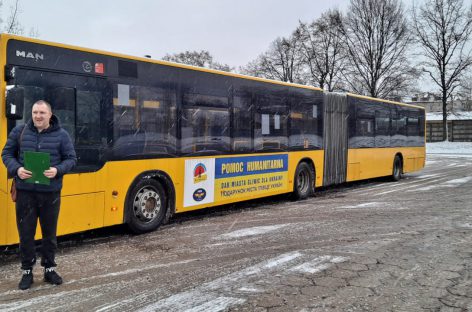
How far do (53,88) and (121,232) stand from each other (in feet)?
9.16

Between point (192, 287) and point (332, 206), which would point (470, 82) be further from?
point (192, 287)

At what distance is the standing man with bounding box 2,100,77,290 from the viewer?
4566 mm

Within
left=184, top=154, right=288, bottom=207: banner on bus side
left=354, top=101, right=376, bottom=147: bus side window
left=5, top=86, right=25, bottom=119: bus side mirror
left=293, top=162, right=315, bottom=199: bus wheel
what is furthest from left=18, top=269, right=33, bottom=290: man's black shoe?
left=354, top=101, right=376, bottom=147: bus side window

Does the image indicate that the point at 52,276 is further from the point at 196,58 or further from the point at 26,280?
the point at 196,58

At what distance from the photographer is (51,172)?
14.8 feet

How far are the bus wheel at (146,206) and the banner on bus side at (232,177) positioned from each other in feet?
2.08

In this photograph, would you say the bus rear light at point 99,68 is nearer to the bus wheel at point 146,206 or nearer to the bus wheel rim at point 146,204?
the bus wheel at point 146,206

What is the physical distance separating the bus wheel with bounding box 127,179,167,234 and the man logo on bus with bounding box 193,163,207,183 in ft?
2.64

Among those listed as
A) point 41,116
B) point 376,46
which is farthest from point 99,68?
point 376,46

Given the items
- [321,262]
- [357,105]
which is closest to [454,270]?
[321,262]

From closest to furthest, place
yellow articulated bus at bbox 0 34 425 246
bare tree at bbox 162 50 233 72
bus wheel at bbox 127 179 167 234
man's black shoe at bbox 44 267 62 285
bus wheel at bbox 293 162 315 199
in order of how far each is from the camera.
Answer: man's black shoe at bbox 44 267 62 285 < yellow articulated bus at bbox 0 34 425 246 < bus wheel at bbox 127 179 167 234 < bus wheel at bbox 293 162 315 199 < bare tree at bbox 162 50 233 72

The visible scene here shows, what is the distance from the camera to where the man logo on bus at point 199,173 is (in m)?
8.28

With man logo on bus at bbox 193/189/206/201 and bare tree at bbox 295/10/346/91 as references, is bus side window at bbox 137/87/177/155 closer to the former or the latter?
man logo on bus at bbox 193/189/206/201

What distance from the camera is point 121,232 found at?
7.60 metres
